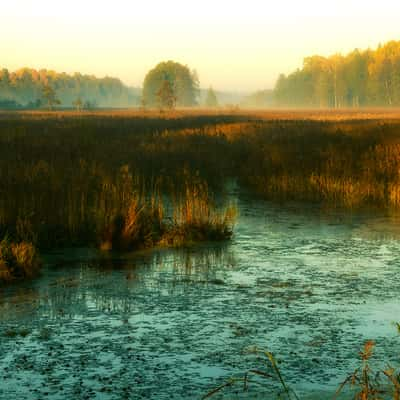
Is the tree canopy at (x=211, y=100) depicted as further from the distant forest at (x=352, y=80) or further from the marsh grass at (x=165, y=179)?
the marsh grass at (x=165, y=179)

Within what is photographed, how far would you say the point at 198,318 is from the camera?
5727 mm

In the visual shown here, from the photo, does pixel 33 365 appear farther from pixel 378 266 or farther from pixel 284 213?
pixel 284 213

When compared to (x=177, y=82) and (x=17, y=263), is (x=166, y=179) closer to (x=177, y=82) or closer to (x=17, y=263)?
(x=17, y=263)

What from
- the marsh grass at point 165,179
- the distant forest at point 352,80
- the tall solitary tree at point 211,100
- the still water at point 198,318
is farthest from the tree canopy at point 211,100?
the still water at point 198,318

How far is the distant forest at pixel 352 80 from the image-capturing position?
125m

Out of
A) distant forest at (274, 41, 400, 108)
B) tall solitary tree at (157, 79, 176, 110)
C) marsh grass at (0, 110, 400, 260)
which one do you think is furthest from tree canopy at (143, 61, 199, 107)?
marsh grass at (0, 110, 400, 260)

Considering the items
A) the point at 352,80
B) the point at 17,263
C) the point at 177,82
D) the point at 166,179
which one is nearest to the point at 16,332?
the point at 17,263

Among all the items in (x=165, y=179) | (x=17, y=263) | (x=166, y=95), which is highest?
(x=166, y=95)

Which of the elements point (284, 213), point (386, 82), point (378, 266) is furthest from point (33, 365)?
point (386, 82)

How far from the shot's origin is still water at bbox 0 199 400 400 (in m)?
4.45

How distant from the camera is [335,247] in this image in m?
8.70

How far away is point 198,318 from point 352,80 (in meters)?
134

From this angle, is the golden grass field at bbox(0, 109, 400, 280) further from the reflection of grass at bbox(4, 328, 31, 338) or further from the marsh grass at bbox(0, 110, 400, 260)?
the reflection of grass at bbox(4, 328, 31, 338)

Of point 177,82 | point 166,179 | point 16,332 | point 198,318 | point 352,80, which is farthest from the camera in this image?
point 177,82
